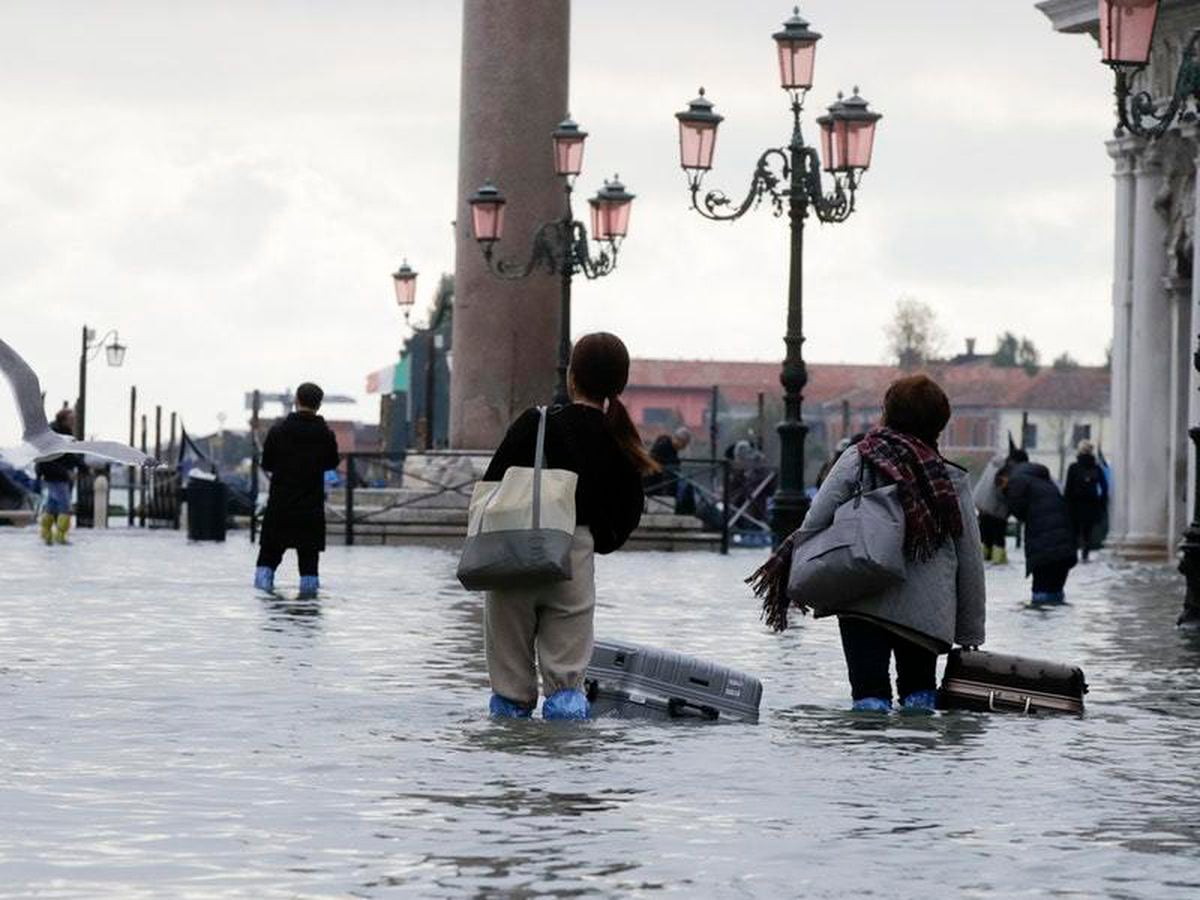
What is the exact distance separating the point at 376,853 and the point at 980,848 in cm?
149

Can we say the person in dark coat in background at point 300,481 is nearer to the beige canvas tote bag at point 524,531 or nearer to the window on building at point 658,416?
the beige canvas tote bag at point 524,531

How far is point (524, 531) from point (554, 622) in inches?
15.3

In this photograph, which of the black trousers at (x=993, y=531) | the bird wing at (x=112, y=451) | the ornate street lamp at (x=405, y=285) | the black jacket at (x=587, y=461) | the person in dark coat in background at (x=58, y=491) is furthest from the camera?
the ornate street lamp at (x=405, y=285)

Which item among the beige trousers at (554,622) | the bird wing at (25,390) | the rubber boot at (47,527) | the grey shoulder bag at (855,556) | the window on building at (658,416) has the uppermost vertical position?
the window on building at (658,416)

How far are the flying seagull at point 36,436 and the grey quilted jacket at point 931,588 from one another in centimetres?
334

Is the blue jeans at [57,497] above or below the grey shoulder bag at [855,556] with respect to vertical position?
below

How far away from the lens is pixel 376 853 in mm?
7781

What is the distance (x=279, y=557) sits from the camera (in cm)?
2270

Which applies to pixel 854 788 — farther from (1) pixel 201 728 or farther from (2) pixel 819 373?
(2) pixel 819 373

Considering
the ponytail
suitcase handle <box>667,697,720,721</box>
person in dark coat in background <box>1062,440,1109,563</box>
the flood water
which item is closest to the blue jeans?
person in dark coat in background <box>1062,440,1109,563</box>

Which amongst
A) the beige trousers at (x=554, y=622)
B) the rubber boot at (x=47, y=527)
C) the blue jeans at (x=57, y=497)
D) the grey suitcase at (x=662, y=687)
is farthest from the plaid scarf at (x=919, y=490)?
the rubber boot at (x=47, y=527)

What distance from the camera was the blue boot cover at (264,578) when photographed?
74.1 ft

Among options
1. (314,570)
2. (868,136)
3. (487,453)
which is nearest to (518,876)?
(314,570)

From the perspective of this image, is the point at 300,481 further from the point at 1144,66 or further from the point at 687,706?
the point at 687,706
